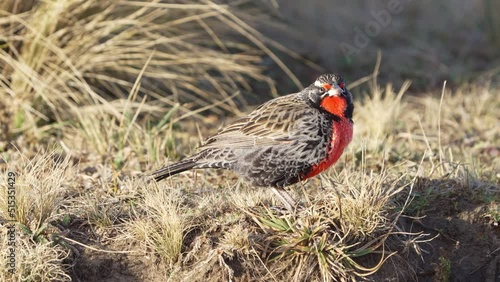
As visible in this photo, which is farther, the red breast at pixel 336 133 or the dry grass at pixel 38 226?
the red breast at pixel 336 133

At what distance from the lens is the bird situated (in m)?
5.01

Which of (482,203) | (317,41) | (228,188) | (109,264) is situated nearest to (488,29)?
(317,41)

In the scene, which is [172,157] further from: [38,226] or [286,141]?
[38,226]

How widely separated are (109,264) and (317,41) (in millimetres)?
5514

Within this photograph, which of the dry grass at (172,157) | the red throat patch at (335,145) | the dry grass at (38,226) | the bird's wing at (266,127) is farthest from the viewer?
the bird's wing at (266,127)

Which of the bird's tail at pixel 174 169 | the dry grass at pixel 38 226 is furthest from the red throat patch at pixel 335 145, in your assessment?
the dry grass at pixel 38 226

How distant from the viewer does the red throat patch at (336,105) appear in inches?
203

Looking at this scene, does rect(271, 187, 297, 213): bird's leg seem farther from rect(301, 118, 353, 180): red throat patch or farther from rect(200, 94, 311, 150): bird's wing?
rect(200, 94, 311, 150): bird's wing

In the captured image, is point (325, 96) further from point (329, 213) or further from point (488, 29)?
point (488, 29)

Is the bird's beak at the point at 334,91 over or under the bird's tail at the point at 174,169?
over

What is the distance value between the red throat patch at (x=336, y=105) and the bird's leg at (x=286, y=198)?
578 millimetres

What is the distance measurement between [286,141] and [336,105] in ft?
1.28

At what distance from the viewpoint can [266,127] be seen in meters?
5.21

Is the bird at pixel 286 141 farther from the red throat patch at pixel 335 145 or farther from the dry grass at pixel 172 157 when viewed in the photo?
the dry grass at pixel 172 157
